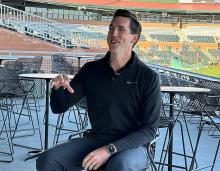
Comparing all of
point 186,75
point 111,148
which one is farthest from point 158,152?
point 111,148

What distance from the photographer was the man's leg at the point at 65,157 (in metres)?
2.31

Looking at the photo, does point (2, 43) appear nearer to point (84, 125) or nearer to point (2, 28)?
point (2, 28)

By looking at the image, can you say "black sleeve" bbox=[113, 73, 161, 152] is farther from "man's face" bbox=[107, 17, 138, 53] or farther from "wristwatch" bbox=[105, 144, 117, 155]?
"man's face" bbox=[107, 17, 138, 53]

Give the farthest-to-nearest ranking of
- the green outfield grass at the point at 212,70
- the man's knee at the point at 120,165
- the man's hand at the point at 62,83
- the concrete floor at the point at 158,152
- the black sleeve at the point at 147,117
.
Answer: the green outfield grass at the point at 212,70 < the concrete floor at the point at 158,152 < the man's hand at the point at 62,83 < the black sleeve at the point at 147,117 < the man's knee at the point at 120,165

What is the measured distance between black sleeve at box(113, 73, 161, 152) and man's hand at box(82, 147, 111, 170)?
0.26 feet

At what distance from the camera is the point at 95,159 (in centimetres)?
218

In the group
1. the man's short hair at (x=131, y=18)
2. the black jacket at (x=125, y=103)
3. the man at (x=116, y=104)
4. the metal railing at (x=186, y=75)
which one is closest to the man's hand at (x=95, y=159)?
the man at (x=116, y=104)

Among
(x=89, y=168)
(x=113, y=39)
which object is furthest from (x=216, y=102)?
(x=89, y=168)

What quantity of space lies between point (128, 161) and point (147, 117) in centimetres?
28

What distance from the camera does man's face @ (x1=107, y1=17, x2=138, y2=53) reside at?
2428mm

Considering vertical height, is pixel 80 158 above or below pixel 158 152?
above

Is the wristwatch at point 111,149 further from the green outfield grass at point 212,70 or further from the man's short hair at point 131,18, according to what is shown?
the green outfield grass at point 212,70

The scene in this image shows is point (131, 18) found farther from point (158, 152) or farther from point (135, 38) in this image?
point (158, 152)

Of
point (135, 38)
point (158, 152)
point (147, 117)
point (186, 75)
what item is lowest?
point (158, 152)
